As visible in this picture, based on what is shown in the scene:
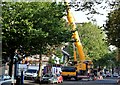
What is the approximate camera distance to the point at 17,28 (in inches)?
1326

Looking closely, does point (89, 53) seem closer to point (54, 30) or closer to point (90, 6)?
point (54, 30)

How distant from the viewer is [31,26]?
1318 inches

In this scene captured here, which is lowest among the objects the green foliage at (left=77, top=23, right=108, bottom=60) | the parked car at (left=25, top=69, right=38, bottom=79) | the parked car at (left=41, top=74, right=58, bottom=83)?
the parked car at (left=41, top=74, right=58, bottom=83)

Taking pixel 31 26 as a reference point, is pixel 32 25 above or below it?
above

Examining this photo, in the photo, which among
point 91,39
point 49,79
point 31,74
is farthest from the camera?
point 91,39

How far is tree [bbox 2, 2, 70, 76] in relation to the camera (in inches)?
1313

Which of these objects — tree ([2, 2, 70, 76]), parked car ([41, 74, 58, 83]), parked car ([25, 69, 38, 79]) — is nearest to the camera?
tree ([2, 2, 70, 76])

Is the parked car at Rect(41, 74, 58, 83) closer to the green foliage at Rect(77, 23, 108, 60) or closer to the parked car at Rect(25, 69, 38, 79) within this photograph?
the parked car at Rect(25, 69, 38, 79)

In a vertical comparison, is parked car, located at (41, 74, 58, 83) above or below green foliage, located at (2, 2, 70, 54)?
below

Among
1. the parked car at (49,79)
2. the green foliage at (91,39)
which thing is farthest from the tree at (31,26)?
the green foliage at (91,39)

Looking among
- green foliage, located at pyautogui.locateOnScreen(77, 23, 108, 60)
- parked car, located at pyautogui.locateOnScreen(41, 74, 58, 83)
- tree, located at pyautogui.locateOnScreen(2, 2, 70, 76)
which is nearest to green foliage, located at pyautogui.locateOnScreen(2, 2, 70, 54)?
tree, located at pyautogui.locateOnScreen(2, 2, 70, 76)

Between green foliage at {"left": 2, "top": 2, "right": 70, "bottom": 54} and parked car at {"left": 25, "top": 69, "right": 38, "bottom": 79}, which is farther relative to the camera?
parked car at {"left": 25, "top": 69, "right": 38, "bottom": 79}

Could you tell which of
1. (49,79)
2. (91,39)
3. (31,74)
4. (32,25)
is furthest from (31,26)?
(91,39)

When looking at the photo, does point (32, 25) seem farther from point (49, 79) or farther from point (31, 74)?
point (31, 74)
